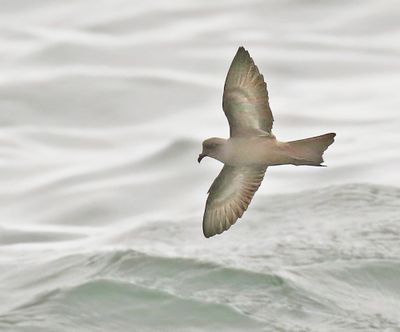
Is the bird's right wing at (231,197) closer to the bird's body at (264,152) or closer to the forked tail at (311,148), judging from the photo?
the bird's body at (264,152)

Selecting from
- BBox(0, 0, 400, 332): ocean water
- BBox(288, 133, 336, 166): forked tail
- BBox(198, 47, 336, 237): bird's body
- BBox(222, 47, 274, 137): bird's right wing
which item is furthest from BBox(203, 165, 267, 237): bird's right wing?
BBox(0, 0, 400, 332): ocean water

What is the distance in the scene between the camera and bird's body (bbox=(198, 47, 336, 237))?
9414mm

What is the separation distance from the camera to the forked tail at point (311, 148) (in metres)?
9.35

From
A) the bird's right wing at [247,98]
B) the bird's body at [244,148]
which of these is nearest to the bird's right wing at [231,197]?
the bird's body at [244,148]

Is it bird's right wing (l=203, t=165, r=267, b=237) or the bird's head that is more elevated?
the bird's head

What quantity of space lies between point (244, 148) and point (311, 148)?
42cm

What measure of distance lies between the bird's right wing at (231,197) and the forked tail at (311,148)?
645 millimetres

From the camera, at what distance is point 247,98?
385 inches

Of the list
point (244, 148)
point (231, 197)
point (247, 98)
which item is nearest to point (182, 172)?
point (231, 197)

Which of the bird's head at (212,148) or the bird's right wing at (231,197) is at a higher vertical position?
the bird's head at (212,148)

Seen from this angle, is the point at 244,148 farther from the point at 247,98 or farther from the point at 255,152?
the point at 247,98

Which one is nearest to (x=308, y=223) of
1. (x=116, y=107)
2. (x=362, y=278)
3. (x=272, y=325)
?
(x=362, y=278)

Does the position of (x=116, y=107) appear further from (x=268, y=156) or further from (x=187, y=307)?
(x=268, y=156)

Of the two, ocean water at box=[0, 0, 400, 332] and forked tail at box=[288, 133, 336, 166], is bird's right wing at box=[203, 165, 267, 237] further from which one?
ocean water at box=[0, 0, 400, 332]
